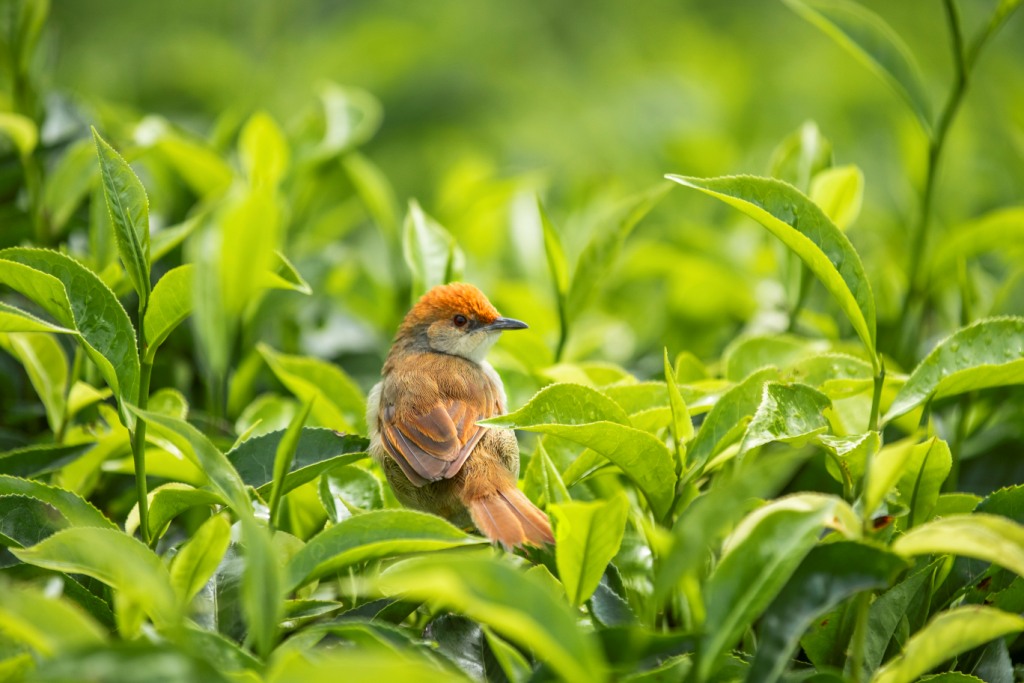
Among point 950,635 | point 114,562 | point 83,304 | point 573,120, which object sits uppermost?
point 83,304

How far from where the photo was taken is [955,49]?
274 centimetres

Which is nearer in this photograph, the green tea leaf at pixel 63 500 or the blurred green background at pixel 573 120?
the green tea leaf at pixel 63 500

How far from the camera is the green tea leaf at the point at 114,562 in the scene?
4.61 ft

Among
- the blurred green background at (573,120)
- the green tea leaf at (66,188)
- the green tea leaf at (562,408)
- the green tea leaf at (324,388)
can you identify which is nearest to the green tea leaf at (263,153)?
the blurred green background at (573,120)

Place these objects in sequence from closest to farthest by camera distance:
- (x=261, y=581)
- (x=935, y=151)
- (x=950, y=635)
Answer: (x=261, y=581), (x=950, y=635), (x=935, y=151)

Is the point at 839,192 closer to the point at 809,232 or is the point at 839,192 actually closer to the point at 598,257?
the point at 598,257

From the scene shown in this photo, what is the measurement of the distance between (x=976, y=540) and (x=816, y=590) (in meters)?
0.28

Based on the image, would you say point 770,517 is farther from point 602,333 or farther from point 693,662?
point 602,333

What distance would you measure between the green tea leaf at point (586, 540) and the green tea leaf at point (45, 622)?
804 millimetres

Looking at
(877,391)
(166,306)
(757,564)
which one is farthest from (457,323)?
(757,564)

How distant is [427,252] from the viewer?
2.98 meters

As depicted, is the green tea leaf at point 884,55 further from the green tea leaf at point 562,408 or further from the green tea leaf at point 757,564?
the green tea leaf at point 757,564

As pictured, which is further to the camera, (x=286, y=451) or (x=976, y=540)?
(x=286, y=451)

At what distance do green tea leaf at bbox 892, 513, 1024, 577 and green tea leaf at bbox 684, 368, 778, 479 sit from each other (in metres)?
0.53
